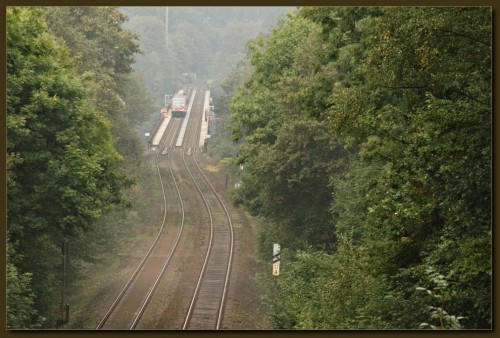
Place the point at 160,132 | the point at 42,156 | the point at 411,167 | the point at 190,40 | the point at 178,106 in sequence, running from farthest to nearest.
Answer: the point at 190,40 < the point at 178,106 < the point at 160,132 < the point at 42,156 < the point at 411,167

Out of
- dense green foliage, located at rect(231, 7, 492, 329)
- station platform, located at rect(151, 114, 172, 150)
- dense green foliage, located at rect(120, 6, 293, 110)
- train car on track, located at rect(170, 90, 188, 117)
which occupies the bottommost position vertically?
dense green foliage, located at rect(231, 7, 492, 329)

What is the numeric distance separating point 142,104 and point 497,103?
222 feet

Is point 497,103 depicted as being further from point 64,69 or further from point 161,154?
point 161,154

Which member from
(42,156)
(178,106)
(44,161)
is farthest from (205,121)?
(42,156)

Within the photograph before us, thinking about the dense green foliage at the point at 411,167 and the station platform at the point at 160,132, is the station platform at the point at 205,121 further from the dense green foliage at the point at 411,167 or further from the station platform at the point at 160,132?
the dense green foliage at the point at 411,167

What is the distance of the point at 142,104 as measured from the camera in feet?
263

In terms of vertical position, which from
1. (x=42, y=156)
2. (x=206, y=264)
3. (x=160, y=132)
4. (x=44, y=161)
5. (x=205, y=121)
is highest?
(x=205, y=121)

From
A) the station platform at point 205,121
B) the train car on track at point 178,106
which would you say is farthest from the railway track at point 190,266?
the train car on track at point 178,106

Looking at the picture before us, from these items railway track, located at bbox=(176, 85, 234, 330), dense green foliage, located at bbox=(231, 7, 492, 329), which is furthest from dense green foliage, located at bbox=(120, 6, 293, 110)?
dense green foliage, located at bbox=(231, 7, 492, 329)

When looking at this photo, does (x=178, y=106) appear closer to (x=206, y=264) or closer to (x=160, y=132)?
(x=160, y=132)

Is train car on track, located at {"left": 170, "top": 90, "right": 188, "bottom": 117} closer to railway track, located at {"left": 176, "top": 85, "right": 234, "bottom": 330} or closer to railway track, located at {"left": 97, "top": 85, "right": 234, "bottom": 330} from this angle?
railway track, located at {"left": 176, "top": 85, "right": 234, "bottom": 330}

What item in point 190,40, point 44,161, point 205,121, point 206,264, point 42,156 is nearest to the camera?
point 42,156

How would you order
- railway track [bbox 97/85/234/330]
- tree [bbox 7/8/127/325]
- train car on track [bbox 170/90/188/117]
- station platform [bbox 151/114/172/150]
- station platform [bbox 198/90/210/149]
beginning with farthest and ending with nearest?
1. train car on track [bbox 170/90/188/117]
2. station platform [bbox 198/90/210/149]
3. station platform [bbox 151/114/172/150]
4. railway track [bbox 97/85/234/330]
5. tree [bbox 7/8/127/325]

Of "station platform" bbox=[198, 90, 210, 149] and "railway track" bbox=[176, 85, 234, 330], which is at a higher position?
"station platform" bbox=[198, 90, 210, 149]
